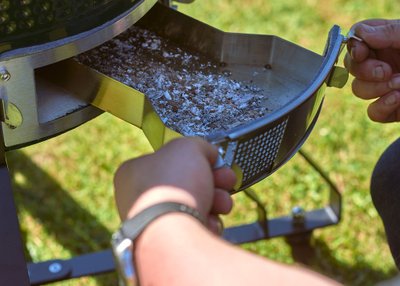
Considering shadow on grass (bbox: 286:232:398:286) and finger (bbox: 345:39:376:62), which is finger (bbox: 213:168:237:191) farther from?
shadow on grass (bbox: 286:232:398:286)

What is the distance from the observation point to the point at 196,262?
2.43ft

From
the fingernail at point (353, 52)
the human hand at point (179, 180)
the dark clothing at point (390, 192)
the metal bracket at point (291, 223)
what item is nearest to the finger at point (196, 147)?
the human hand at point (179, 180)

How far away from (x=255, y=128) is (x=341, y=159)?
4.24 feet

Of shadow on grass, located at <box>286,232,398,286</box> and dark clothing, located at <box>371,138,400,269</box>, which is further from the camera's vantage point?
shadow on grass, located at <box>286,232,398,286</box>

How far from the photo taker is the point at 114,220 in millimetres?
1956

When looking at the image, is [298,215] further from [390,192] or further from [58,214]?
[58,214]

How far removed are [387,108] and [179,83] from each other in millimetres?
372

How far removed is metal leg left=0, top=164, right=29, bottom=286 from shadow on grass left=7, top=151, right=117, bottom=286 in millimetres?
822

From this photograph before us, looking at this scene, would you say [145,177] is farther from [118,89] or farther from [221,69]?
[221,69]

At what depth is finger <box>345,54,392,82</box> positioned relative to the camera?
46.6 inches

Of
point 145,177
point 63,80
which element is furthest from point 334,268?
point 145,177

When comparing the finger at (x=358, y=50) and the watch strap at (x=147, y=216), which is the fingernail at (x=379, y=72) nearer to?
the finger at (x=358, y=50)

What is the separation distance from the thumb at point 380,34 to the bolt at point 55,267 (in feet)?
3.01

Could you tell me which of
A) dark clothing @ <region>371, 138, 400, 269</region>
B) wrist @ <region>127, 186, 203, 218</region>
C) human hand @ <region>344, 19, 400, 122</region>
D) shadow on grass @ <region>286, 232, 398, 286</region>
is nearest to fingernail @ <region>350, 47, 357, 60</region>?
human hand @ <region>344, 19, 400, 122</region>
